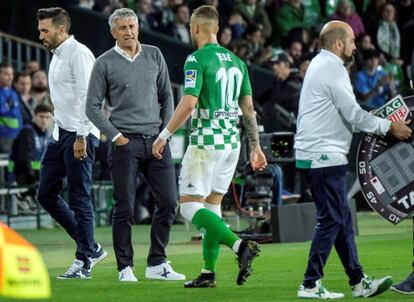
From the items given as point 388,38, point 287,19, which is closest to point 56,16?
point 287,19

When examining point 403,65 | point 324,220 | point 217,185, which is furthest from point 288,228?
point 403,65

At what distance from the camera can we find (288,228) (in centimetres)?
1673

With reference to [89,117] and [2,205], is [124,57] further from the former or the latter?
[2,205]

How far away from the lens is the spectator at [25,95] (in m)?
20.4

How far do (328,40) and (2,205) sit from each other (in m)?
10.5

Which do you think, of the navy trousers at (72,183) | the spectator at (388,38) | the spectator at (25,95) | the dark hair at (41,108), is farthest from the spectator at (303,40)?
the navy trousers at (72,183)

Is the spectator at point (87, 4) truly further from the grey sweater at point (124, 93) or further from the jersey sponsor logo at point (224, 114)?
the jersey sponsor logo at point (224, 114)

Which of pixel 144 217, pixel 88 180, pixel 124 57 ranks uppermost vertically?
pixel 124 57

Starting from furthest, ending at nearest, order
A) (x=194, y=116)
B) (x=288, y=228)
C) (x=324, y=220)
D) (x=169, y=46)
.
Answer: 1. (x=169, y=46)
2. (x=288, y=228)
3. (x=194, y=116)
4. (x=324, y=220)

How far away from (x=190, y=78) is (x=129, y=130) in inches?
41.9

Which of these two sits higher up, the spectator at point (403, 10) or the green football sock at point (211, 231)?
the spectator at point (403, 10)

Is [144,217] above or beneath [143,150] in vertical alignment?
beneath

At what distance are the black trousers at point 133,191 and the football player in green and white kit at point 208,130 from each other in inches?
25.9

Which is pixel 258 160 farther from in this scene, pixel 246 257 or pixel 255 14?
pixel 255 14
